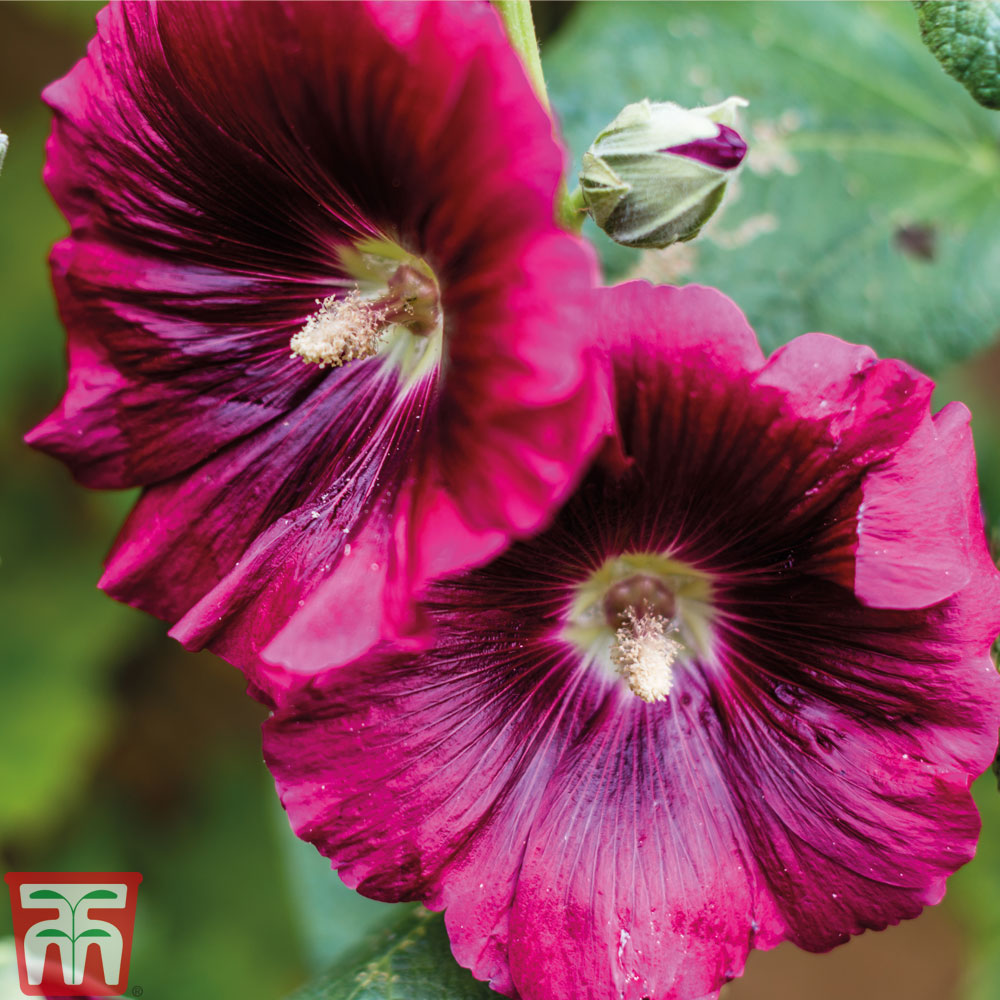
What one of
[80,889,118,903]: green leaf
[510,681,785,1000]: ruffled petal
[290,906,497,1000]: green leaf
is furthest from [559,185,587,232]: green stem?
[80,889,118,903]: green leaf

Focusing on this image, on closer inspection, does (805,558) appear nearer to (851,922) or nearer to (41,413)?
(851,922)

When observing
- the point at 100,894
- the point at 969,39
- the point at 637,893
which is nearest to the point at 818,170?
the point at 969,39

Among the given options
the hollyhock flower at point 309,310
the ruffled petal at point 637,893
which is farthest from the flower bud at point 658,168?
the ruffled petal at point 637,893

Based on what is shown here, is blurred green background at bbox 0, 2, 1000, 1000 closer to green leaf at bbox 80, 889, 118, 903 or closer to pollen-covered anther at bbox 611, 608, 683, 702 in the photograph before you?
green leaf at bbox 80, 889, 118, 903

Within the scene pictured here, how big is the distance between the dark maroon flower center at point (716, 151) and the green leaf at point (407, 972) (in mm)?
618

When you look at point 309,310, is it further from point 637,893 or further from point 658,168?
point 637,893

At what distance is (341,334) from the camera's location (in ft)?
2.49

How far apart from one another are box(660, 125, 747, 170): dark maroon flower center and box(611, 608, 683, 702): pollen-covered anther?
12.8 inches

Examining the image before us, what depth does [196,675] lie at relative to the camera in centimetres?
183

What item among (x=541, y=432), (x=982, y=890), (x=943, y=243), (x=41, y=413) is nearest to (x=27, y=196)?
(x=41, y=413)

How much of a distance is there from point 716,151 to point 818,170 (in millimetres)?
622

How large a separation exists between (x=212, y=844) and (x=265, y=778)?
0.56 feet

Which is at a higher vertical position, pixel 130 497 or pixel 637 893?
pixel 637 893

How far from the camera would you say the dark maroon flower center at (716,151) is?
0.66 metres
